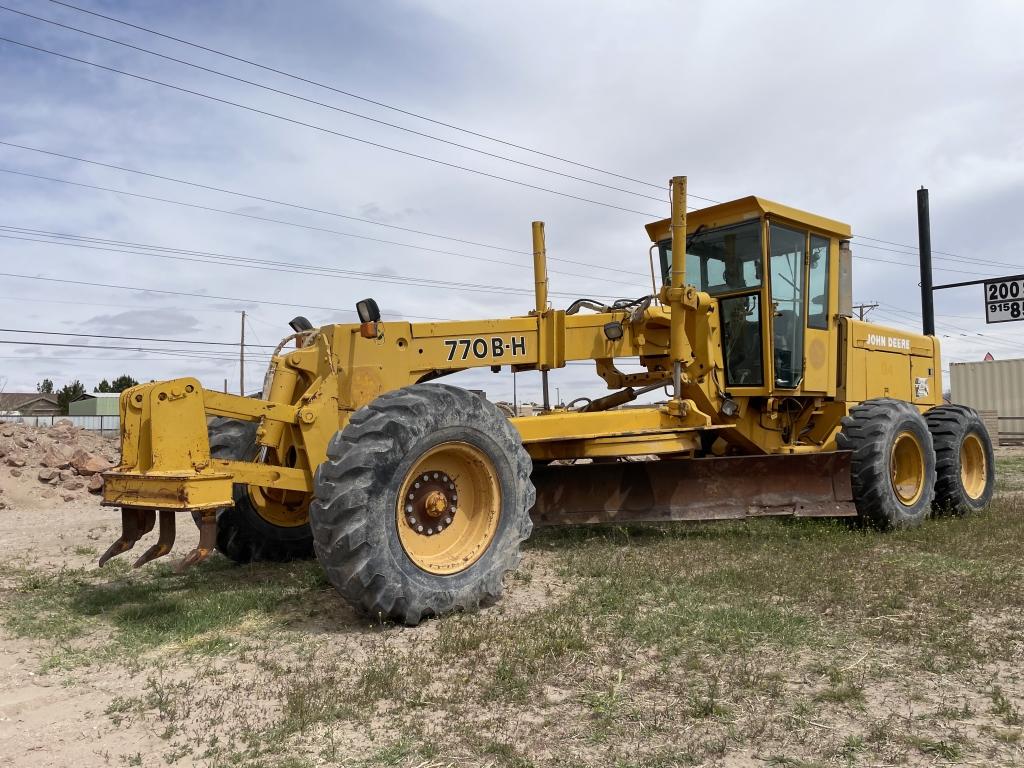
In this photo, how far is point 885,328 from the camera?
1015 centimetres

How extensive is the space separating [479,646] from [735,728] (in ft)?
5.15

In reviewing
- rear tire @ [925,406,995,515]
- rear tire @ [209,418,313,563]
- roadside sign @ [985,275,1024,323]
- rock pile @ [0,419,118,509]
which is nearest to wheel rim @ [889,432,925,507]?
rear tire @ [925,406,995,515]

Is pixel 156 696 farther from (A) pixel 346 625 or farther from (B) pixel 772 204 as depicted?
(B) pixel 772 204

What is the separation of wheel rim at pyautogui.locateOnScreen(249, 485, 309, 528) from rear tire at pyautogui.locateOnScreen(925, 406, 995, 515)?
6.80 meters

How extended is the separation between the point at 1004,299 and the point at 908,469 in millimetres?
9632

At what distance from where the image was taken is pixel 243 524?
22.9 feet

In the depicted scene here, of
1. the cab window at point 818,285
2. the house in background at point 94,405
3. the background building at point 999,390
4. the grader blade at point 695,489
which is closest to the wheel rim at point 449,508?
the grader blade at point 695,489

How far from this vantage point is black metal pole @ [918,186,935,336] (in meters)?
17.1

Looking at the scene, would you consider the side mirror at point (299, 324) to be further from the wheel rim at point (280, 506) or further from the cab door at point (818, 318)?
the cab door at point (818, 318)

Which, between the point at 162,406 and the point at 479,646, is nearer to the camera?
the point at 479,646

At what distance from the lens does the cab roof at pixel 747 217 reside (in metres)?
8.31

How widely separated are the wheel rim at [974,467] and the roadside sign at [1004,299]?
7755mm

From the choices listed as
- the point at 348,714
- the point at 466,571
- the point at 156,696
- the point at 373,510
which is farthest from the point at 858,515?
the point at 156,696

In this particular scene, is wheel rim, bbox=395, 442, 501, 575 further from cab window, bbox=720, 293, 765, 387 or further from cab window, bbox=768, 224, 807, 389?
cab window, bbox=768, 224, 807, 389
